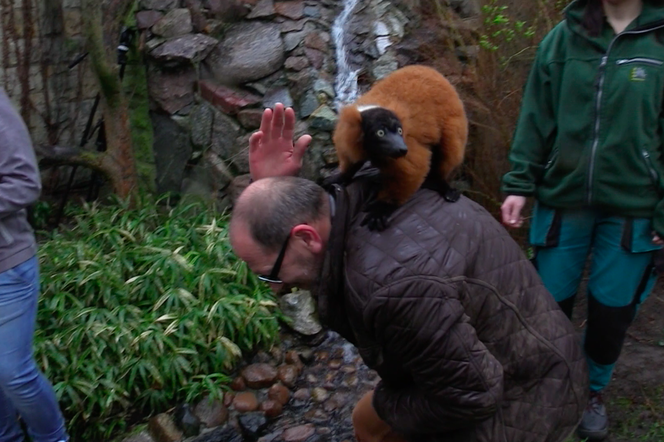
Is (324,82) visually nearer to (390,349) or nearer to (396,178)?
(396,178)

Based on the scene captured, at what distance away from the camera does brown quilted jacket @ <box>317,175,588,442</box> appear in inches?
65.4

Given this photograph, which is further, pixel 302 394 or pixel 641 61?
pixel 302 394

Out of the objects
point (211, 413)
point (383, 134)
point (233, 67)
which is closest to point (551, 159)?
point (383, 134)

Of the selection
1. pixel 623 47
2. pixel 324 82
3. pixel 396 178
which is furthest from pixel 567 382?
pixel 324 82

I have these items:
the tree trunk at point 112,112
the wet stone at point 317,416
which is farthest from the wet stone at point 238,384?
the tree trunk at point 112,112

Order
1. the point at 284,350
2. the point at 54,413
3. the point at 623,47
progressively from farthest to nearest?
the point at 284,350 < the point at 54,413 < the point at 623,47

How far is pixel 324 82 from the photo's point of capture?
519cm

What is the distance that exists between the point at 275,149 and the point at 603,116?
47.6 inches

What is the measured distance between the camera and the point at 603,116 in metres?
2.53

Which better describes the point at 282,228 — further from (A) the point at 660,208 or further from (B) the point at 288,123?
(A) the point at 660,208

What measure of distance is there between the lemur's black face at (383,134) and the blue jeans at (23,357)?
57.8 inches

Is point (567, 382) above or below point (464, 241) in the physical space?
below

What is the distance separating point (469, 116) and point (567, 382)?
2.97 metres

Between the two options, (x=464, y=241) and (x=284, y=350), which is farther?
(x=284, y=350)
